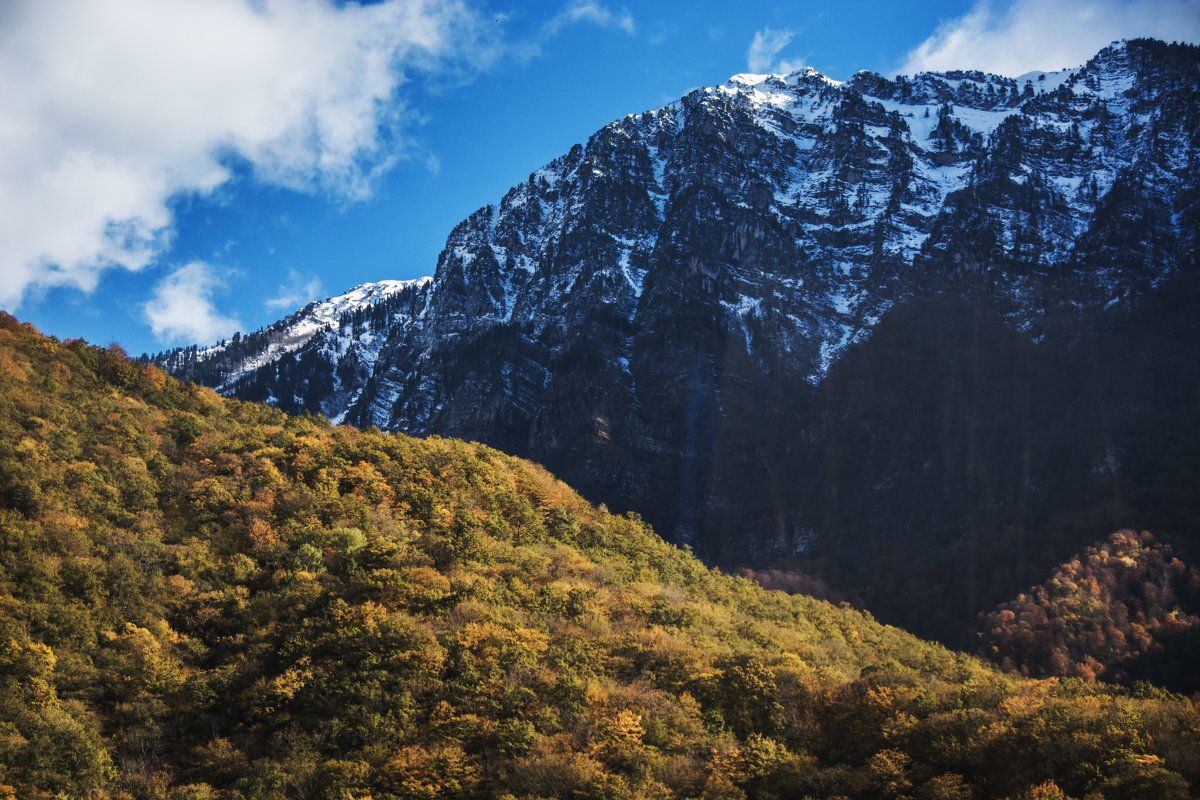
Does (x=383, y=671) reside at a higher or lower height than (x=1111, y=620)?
lower

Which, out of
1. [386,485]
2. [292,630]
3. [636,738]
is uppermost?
[386,485]

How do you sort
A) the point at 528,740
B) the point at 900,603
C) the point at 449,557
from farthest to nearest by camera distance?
the point at 900,603, the point at 449,557, the point at 528,740

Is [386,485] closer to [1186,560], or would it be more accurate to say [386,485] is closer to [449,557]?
[449,557]

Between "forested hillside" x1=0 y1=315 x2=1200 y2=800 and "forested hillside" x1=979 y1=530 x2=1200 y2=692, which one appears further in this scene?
"forested hillside" x1=979 y1=530 x2=1200 y2=692

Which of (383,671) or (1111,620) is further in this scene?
(1111,620)

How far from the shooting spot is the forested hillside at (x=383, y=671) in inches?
1893

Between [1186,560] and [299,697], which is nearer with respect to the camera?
[299,697]

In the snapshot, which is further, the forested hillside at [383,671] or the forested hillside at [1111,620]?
the forested hillside at [1111,620]

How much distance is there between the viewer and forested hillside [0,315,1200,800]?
48.1 meters

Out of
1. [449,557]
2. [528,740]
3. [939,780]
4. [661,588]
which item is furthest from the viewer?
[661,588]

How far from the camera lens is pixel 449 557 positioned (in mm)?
73312

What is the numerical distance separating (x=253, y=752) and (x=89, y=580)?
57.8 feet

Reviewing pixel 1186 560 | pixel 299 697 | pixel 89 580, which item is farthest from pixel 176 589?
pixel 1186 560

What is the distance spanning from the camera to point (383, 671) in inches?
2202
